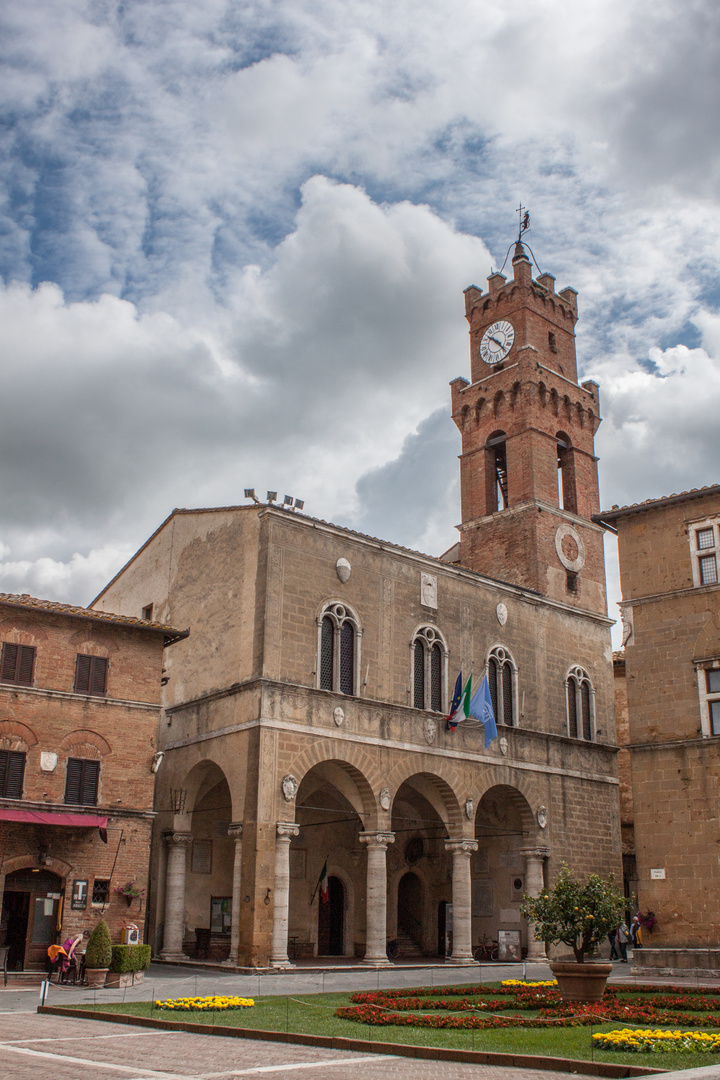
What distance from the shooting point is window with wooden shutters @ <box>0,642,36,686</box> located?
2458cm

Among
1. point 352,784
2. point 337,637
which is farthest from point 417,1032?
point 337,637

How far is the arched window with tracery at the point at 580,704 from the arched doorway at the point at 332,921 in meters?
9.69

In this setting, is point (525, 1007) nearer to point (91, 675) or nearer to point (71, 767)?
point (71, 767)

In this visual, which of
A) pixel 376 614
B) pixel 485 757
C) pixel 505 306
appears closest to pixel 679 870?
pixel 485 757

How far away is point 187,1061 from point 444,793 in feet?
65.4

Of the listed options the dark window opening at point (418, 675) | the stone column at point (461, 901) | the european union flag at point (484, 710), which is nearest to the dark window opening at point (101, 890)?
the dark window opening at point (418, 675)

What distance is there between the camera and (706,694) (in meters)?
25.3

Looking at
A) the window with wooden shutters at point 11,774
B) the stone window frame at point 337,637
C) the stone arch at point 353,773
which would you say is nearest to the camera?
the window with wooden shutters at point 11,774

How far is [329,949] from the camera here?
31.4 m

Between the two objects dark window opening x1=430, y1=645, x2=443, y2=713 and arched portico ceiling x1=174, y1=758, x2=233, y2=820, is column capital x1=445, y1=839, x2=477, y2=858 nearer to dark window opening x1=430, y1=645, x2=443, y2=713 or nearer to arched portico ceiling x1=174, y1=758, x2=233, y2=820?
dark window opening x1=430, y1=645, x2=443, y2=713

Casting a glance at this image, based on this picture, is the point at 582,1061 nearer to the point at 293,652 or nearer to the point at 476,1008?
the point at 476,1008

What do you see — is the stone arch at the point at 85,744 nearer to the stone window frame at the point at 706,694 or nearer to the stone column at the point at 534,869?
the stone column at the point at 534,869

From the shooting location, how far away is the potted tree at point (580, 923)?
53.4ft

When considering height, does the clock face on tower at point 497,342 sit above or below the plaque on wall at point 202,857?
above
